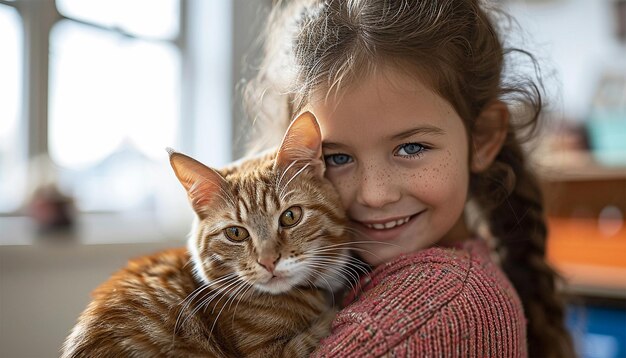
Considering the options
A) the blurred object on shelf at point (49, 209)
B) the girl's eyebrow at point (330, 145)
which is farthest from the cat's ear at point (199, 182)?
the blurred object on shelf at point (49, 209)

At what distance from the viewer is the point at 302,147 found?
113 centimetres

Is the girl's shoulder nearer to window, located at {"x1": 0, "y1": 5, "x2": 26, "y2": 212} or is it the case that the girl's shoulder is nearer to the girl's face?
the girl's face

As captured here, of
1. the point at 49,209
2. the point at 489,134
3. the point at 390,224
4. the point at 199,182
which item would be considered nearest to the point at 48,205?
the point at 49,209

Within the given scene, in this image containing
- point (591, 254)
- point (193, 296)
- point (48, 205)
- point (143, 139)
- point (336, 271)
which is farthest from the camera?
point (143, 139)

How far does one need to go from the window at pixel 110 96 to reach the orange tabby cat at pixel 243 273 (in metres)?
1.53

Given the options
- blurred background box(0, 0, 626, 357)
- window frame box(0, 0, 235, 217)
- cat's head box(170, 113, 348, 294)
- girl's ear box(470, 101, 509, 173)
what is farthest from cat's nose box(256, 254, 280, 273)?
window frame box(0, 0, 235, 217)

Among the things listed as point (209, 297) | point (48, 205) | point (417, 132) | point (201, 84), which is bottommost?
point (209, 297)

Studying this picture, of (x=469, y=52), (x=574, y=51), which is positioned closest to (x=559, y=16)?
(x=574, y=51)

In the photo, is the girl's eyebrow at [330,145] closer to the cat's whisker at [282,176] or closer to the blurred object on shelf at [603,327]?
the cat's whisker at [282,176]

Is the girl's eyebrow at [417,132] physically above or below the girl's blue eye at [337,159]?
above

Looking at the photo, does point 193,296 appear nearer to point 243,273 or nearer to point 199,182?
point 243,273

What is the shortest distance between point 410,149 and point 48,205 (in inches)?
68.2

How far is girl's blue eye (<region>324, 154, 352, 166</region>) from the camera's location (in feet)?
3.87

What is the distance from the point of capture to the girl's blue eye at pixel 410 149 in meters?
1.13
